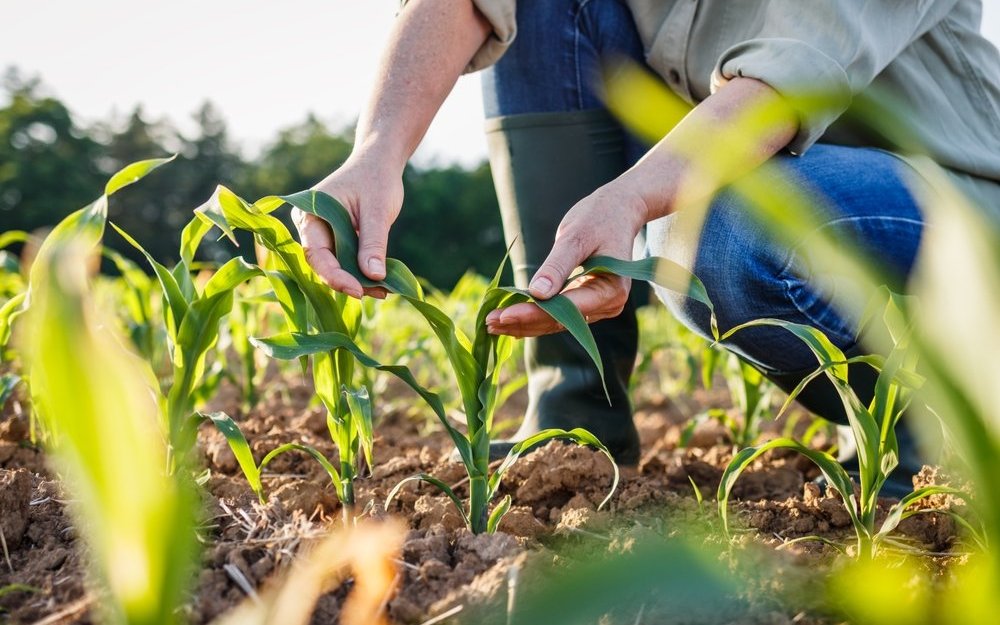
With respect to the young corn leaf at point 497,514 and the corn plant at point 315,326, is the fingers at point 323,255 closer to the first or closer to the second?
the corn plant at point 315,326

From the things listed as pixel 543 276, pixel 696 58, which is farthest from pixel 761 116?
pixel 696 58

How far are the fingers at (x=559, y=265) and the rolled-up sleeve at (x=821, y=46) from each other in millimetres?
420

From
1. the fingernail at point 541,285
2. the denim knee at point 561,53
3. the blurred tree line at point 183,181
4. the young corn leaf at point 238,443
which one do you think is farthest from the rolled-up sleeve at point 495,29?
the blurred tree line at point 183,181

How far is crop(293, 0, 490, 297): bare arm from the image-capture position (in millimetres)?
1136

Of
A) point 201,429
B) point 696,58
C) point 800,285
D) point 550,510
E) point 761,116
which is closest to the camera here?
→ point 761,116

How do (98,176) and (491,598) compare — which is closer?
(491,598)

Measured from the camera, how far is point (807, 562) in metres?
1.04

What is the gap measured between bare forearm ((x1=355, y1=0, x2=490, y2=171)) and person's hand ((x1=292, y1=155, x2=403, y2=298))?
0.07 meters

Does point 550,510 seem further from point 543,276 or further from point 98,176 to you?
point 98,176

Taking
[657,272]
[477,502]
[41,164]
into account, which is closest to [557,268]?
[657,272]

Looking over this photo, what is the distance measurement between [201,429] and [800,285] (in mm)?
1363

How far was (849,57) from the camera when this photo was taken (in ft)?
4.45

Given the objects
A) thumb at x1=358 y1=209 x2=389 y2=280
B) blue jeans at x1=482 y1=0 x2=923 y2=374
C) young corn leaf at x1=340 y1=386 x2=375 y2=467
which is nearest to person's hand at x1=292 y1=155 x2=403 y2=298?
thumb at x1=358 y1=209 x2=389 y2=280

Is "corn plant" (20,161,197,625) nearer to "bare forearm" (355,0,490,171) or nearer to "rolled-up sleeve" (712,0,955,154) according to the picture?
"bare forearm" (355,0,490,171)
